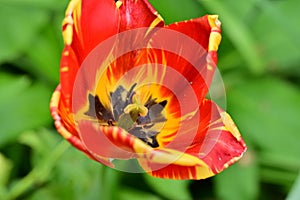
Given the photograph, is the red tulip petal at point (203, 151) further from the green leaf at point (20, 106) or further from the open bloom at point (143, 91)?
the green leaf at point (20, 106)

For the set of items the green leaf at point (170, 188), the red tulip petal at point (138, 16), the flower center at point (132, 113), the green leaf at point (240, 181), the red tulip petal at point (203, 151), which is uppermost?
the red tulip petal at point (138, 16)

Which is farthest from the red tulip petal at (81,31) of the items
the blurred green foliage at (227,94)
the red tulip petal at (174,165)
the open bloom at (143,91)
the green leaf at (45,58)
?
the green leaf at (45,58)

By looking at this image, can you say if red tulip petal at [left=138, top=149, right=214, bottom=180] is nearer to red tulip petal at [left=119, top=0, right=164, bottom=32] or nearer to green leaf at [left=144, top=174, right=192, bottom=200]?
red tulip petal at [left=119, top=0, right=164, bottom=32]

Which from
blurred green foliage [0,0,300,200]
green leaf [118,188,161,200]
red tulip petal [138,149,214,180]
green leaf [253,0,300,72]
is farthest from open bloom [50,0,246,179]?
green leaf [253,0,300,72]

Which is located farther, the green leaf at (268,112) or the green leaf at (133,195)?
the green leaf at (268,112)

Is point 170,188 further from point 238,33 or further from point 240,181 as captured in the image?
point 238,33

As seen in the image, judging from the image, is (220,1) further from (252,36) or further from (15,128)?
(15,128)

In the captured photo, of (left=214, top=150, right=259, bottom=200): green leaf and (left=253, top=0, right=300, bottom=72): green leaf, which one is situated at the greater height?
(left=253, top=0, right=300, bottom=72): green leaf

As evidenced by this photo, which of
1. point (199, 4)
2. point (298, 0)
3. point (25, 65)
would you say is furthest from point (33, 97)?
point (298, 0)
